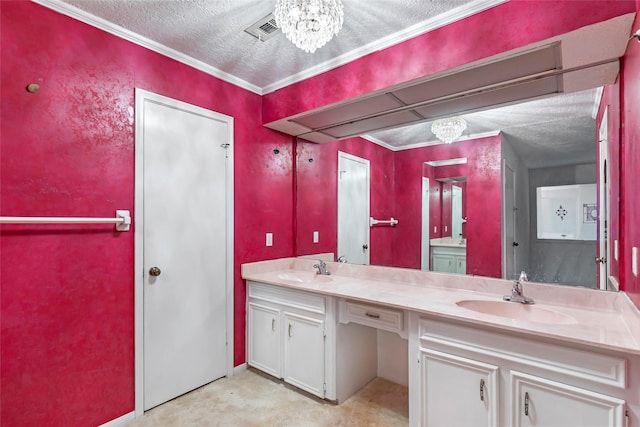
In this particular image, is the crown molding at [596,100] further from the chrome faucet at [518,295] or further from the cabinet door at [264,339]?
the cabinet door at [264,339]

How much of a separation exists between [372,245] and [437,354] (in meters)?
1.09

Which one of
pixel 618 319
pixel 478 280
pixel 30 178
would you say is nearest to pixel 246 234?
pixel 30 178

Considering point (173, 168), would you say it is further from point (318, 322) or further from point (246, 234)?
point (318, 322)

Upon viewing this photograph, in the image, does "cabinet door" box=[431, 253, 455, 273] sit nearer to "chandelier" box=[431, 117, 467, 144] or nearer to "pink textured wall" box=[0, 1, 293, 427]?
"chandelier" box=[431, 117, 467, 144]

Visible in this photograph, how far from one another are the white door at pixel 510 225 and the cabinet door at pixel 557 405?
0.69 m

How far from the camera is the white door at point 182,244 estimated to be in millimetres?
2119

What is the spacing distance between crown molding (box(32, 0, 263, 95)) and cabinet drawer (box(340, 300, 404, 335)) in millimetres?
2024

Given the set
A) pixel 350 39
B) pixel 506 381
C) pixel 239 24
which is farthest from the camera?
pixel 350 39

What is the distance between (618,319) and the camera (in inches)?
59.1

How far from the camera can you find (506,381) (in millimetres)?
1462

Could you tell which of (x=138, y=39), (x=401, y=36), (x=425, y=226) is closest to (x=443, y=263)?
(x=425, y=226)

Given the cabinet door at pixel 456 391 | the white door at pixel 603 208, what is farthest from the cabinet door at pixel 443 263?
the white door at pixel 603 208

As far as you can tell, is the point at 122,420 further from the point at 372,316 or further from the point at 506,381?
the point at 506,381

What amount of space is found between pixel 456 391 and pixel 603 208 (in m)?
1.27
